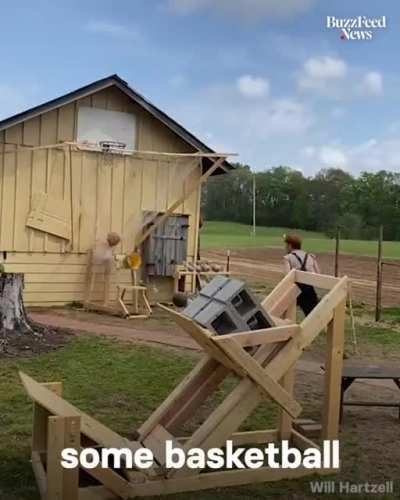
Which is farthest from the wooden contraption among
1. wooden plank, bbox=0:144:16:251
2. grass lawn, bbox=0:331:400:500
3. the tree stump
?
wooden plank, bbox=0:144:16:251

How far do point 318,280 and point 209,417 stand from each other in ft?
4.89

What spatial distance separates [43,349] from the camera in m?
9.27

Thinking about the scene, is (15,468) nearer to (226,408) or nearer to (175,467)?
(175,467)

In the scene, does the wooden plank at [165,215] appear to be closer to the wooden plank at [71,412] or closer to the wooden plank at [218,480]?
the wooden plank at [71,412]

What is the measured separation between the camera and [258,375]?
4.58 meters

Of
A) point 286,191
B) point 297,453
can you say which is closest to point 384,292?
point 297,453

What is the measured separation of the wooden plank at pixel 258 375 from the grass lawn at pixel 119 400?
602 millimetres

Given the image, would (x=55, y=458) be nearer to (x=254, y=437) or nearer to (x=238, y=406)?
(x=238, y=406)

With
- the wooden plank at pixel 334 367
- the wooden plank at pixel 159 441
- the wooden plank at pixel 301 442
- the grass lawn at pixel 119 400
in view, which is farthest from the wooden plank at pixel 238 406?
the wooden plank at pixel 301 442

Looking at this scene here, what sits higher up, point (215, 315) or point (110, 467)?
point (215, 315)

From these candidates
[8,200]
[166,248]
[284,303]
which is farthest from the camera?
[166,248]

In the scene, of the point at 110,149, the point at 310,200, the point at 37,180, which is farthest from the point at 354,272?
the point at 310,200

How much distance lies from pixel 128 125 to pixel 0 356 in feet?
23.6

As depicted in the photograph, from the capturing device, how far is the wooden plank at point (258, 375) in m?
4.46
